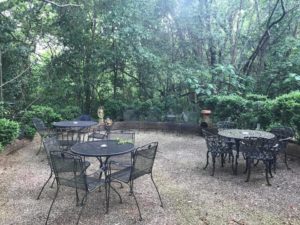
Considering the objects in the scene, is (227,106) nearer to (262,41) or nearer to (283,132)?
(283,132)

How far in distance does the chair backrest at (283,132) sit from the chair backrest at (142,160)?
116 inches

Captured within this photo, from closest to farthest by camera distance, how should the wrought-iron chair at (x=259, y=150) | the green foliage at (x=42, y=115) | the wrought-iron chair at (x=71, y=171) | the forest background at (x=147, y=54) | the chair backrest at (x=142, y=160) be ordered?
the wrought-iron chair at (x=71, y=171) → the chair backrest at (x=142, y=160) → the wrought-iron chair at (x=259, y=150) → the green foliage at (x=42, y=115) → the forest background at (x=147, y=54)

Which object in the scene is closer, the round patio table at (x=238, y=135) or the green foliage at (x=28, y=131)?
the round patio table at (x=238, y=135)

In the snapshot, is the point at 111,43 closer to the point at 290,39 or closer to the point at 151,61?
the point at 151,61

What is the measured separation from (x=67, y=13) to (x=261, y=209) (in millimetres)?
7884

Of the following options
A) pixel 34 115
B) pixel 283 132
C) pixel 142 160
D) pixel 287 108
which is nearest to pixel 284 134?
pixel 283 132

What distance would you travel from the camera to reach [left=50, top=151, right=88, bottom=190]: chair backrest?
3.07m

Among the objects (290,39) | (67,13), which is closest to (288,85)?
(290,39)

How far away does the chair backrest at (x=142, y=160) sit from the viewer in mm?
3227

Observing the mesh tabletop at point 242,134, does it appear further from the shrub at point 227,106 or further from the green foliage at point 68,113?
the green foliage at point 68,113

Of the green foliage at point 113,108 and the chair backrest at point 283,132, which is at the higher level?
the green foliage at point 113,108

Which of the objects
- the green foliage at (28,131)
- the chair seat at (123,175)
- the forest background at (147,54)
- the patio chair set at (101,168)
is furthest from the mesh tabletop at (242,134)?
the green foliage at (28,131)

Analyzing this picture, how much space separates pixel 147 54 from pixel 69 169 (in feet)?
18.8

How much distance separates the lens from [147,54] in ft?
27.1
